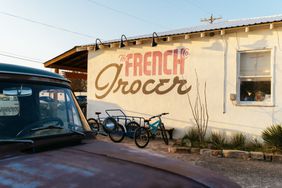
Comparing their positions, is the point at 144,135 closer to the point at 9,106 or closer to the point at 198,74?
the point at 198,74

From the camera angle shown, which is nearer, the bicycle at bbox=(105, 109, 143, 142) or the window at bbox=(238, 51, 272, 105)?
the window at bbox=(238, 51, 272, 105)

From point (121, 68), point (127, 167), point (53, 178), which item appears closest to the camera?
point (53, 178)

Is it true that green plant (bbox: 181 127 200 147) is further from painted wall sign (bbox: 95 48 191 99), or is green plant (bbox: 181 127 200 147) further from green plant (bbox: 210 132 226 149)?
painted wall sign (bbox: 95 48 191 99)

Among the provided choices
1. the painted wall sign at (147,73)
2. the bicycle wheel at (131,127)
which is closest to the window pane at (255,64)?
the painted wall sign at (147,73)

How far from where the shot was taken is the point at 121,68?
12156mm

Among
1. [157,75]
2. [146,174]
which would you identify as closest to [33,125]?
[146,174]

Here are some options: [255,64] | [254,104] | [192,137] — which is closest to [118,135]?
[192,137]

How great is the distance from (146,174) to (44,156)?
32.9 inches

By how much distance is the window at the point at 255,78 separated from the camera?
29.8ft

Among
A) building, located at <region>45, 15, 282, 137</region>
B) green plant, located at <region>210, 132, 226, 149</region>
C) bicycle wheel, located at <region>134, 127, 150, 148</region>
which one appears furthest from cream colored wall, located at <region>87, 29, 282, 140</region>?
bicycle wheel, located at <region>134, 127, 150, 148</region>

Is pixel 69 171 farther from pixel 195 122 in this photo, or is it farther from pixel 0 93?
pixel 195 122

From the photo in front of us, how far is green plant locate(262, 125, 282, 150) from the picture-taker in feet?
26.4

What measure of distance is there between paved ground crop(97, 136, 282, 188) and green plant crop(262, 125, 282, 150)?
959 millimetres

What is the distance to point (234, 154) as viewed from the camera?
789cm
